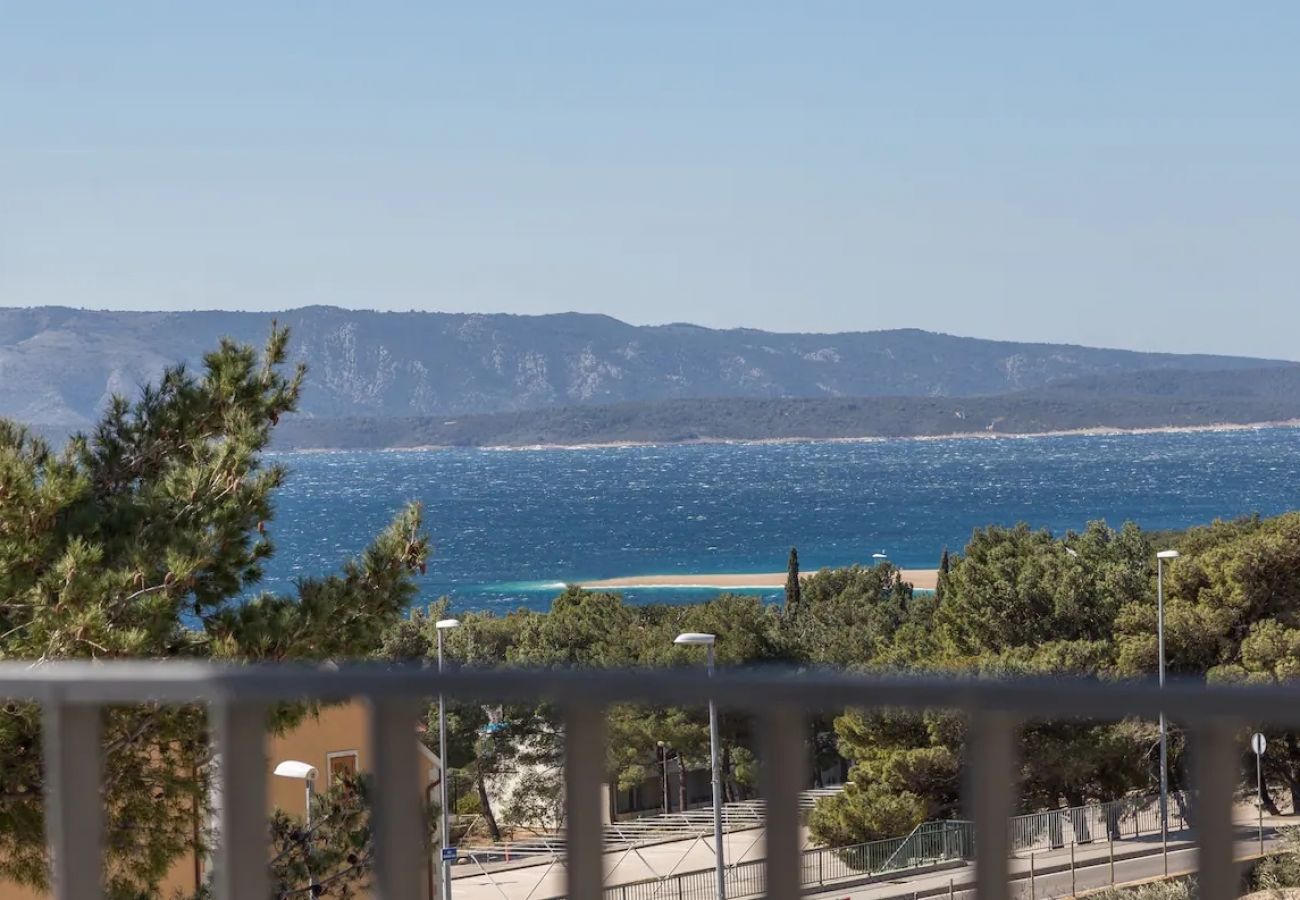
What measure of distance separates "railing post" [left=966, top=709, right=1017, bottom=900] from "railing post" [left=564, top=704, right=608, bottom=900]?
462mm

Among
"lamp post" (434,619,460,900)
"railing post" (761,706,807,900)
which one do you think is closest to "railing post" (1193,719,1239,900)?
"railing post" (761,706,807,900)

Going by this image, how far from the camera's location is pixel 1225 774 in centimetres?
185

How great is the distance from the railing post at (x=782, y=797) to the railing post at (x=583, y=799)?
21 cm

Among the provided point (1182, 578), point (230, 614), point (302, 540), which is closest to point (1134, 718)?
point (230, 614)

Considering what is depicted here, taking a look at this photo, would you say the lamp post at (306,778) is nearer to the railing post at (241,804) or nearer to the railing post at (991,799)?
the railing post at (241,804)

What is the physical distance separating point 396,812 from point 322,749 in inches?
20.3

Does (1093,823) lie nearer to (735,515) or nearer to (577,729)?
(577,729)

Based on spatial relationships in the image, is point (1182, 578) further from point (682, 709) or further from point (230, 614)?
point (682, 709)

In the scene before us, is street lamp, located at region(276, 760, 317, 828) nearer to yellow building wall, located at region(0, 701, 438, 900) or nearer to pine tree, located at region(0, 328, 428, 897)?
yellow building wall, located at region(0, 701, 438, 900)

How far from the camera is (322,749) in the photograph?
2.65 metres

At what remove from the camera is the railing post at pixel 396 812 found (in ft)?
6.97

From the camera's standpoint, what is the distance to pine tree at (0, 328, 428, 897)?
31.9 feet

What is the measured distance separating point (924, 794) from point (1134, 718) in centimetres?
61

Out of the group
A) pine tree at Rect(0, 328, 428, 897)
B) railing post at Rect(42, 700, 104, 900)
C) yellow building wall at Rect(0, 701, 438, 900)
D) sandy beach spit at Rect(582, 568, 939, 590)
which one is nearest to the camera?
yellow building wall at Rect(0, 701, 438, 900)
